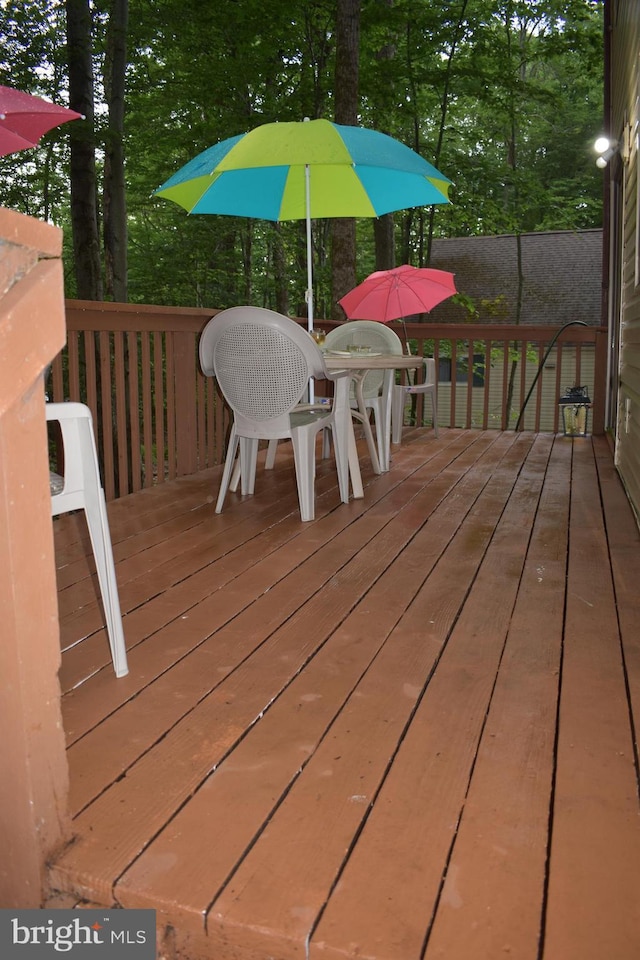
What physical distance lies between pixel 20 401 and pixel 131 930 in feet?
2.62

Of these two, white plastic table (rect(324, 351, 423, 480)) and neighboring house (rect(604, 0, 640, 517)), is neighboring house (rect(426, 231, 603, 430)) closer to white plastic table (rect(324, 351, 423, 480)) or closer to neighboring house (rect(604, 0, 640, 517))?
neighboring house (rect(604, 0, 640, 517))

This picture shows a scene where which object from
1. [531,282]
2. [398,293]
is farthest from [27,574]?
[531,282]

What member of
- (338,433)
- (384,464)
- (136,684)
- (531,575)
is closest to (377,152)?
(338,433)

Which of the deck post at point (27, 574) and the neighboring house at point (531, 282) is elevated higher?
the neighboring house at point (531, 282)

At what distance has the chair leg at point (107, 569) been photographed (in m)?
1.83

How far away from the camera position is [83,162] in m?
7.05

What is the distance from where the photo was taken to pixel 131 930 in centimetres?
116

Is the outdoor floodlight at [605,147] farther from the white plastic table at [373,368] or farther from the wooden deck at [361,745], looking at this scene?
the wooden deck at [361,745]

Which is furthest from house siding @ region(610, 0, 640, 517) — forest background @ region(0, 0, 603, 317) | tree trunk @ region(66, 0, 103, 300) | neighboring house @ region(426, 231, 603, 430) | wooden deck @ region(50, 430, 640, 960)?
neighboring house @ region(426, 231, 603, 430)

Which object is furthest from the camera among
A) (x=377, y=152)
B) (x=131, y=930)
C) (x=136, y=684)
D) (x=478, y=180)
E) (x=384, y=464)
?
(x=478, y=180)

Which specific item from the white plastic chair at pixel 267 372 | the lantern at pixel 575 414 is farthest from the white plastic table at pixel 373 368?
the lantern at pixel 575 414

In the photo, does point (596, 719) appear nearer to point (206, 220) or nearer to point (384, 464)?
point (384, 464)

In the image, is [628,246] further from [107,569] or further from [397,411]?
[107,569]

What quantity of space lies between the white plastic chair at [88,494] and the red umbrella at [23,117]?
0.98 meters
